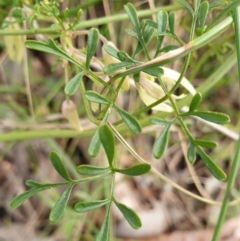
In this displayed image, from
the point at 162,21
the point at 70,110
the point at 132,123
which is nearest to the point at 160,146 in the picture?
the point at 132,123

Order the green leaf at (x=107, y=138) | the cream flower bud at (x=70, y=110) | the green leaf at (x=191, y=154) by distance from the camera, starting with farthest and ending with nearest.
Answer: the cream flower bud at (x=70, y=110) < the green leaf at (x=191, y=154) < the green leaf at (x=107, y=138)

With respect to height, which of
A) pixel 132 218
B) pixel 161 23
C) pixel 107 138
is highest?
pixel 161 23

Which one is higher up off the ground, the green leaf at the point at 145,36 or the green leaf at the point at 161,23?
the green leaf at the point at 161,23

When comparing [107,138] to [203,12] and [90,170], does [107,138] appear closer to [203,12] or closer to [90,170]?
[90,170]

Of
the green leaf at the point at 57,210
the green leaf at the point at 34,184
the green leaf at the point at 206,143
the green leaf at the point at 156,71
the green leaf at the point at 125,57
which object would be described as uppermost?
the green leaf at the point at 125,57

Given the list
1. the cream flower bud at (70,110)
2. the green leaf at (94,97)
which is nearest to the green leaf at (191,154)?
the green leaf at (94,97)

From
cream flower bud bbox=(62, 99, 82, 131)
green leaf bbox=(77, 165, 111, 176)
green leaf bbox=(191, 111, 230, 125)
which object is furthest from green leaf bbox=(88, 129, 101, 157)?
cream flower bud bbox=(62, 99, 82, 131)

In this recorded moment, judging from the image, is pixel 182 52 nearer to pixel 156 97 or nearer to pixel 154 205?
pixel 156 97

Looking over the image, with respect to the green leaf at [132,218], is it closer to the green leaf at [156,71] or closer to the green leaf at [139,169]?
the green leaf at [139,169]

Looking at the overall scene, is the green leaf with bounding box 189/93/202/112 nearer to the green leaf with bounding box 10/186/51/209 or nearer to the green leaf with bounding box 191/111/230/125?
the green leaf with bounding box 191/111/230/125

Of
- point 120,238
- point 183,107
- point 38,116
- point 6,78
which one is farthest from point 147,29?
point 120,238

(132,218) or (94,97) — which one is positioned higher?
(94,97)
